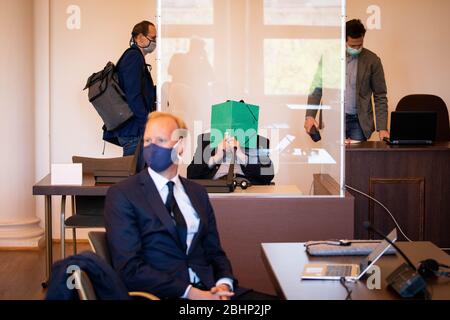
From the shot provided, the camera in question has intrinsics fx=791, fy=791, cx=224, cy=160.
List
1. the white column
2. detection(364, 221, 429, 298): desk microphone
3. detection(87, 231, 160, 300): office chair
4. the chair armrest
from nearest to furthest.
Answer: detection(364, 221, 429, 298): desk microphone < the chair armrest < detection(87, 231, 160, 300): office chair < the white column

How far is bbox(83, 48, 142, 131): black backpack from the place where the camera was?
225 inches

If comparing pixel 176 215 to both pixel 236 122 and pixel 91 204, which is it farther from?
pixel 91 204

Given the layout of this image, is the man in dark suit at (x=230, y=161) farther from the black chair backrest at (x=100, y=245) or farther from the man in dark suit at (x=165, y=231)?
the black chair backrest at (x=100, y=245)

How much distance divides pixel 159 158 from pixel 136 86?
2.47 metres

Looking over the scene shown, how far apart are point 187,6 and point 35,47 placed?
8.59ft

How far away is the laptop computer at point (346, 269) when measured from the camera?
281 centimetres

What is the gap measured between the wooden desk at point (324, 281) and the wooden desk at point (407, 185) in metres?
2.00

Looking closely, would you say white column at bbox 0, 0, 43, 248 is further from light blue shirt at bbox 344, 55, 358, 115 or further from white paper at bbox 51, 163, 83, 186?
light blue shirt at bbox 344, 55, 358, 115

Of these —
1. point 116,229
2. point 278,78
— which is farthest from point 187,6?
point 116,229

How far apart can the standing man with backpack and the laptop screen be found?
173 centimetres

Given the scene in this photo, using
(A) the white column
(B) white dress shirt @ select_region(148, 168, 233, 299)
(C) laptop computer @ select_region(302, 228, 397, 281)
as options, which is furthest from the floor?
(C) laptop computer @ select_region(302, 228, 397, 281)
